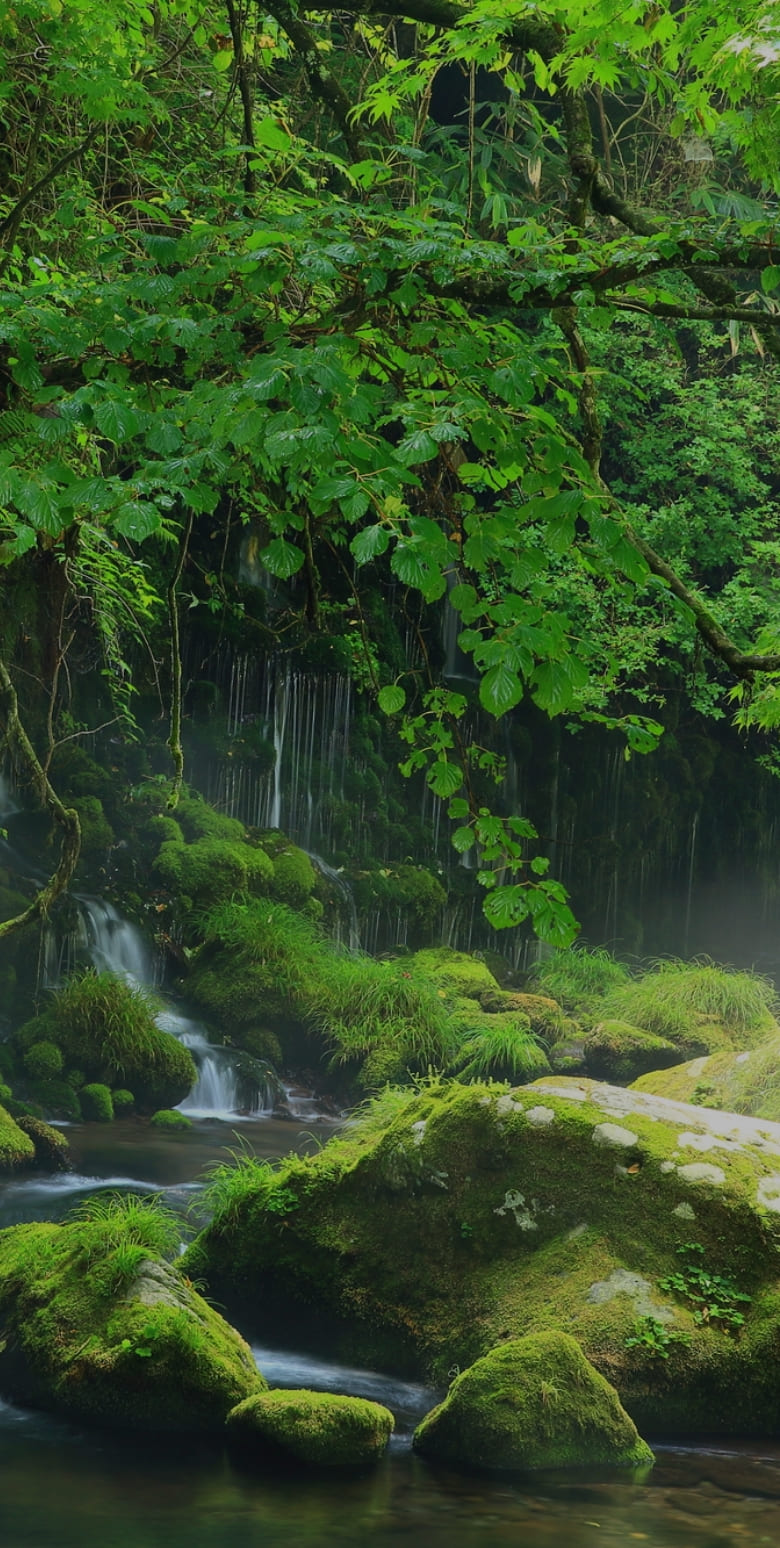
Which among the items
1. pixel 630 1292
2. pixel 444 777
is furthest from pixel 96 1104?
pixel 444 777

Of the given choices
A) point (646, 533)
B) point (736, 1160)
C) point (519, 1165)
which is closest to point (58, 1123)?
point (519, 1165)

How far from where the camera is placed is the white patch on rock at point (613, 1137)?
17.5 ft

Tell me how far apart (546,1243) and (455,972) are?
7.11 m

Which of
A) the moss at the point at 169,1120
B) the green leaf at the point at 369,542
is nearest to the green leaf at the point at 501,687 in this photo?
the green leaf at the point at 369,542

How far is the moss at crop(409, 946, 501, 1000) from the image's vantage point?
1202cm

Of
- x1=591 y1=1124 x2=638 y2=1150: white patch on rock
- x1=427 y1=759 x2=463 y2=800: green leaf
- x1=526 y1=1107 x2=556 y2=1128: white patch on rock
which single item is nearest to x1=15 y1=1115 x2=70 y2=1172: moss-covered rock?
x1=526 y1=1107 x2=556 y2=1128: white patch on rock

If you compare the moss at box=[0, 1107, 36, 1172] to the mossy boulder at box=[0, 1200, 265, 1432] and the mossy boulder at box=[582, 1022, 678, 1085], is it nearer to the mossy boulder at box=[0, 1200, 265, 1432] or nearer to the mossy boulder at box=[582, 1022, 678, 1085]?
the mossy boulder at box=[0, 1200, 265, 1432]

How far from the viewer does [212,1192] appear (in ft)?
22.6

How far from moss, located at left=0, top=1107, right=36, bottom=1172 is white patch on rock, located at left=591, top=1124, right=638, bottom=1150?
3.77 metres

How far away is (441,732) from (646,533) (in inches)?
Answer: 425

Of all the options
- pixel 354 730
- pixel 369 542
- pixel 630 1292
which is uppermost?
pixel 369 542

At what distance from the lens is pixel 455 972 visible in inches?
485

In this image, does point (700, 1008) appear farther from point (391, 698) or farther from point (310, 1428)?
point (391, 698)

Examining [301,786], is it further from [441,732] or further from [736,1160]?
[441,732]
